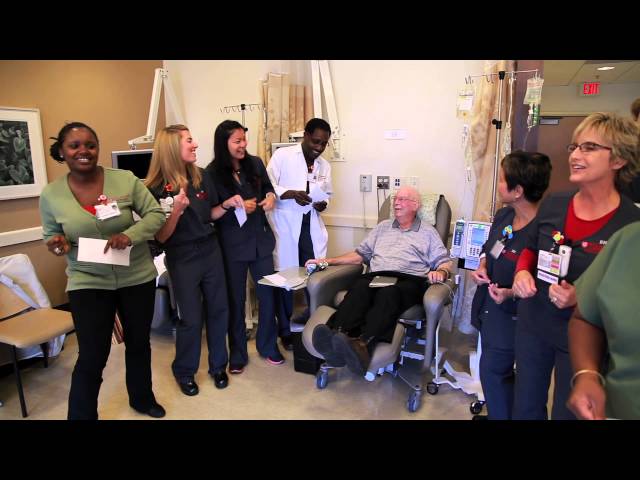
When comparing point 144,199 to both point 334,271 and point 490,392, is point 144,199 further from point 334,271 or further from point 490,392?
point 490,392

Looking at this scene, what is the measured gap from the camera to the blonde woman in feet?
7.32

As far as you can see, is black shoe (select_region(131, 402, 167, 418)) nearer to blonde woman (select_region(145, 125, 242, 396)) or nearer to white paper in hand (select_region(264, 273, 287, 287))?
blonde woman (select_region(145, 125, 242, 396))

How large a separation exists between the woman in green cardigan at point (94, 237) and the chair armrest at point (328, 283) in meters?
0.88

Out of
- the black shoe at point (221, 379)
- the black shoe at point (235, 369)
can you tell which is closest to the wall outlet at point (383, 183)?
the black shoe at point (235, 369)

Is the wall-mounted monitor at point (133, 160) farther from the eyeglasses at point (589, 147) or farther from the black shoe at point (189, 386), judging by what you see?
the eyeglasses at point (589, 147)

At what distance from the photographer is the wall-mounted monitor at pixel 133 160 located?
10.8 feet

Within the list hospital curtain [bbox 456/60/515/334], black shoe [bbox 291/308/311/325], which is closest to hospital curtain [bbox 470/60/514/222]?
hospital curtain [bbox 456/60/515/334]

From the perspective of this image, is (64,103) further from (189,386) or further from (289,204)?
(189,386)

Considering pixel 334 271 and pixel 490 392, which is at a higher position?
pixel 334 271

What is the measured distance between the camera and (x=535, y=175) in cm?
174

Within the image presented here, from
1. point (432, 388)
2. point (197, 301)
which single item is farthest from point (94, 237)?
point (432, 388)
